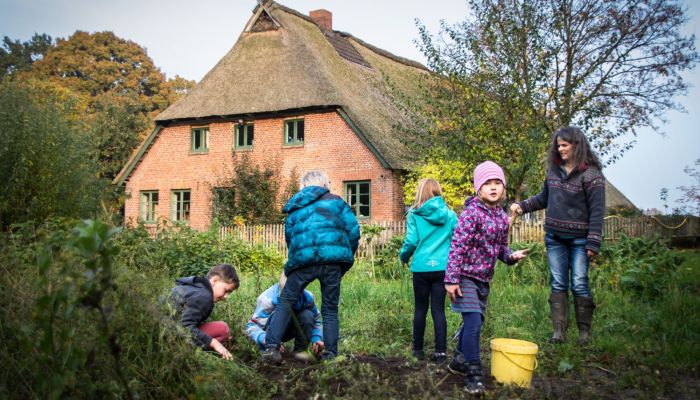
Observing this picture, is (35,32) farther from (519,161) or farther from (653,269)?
(653,269)

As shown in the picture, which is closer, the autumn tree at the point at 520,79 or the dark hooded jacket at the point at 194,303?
the dark hooded jacket at the point at 194,303

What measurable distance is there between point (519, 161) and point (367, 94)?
11.1 metres

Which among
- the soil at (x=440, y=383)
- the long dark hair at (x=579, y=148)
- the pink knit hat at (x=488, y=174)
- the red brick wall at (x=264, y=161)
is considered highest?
the red brick wall at (x=264, y=161)

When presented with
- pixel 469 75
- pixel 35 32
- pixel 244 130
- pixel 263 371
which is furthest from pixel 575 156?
pixel 35 32

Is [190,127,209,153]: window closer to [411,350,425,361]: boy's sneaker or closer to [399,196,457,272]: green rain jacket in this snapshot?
[399,196,457,272]: green rain jacket

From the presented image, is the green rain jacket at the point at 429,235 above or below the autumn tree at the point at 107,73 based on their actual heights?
below

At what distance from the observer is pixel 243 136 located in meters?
23.0

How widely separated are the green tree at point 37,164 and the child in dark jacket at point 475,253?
12.4 meters

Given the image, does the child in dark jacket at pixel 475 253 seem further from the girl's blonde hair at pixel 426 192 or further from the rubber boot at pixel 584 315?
the rubber boot at pixel 584 315

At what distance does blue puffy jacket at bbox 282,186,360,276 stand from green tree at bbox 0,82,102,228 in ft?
36.8

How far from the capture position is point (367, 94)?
949 inches

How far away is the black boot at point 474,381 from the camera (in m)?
3.48

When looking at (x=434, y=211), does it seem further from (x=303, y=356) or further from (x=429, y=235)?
(x=303, y=356)

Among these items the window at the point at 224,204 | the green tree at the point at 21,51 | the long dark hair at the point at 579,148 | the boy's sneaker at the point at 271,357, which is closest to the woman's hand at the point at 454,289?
the boy's sneaker at the point at 271,357
